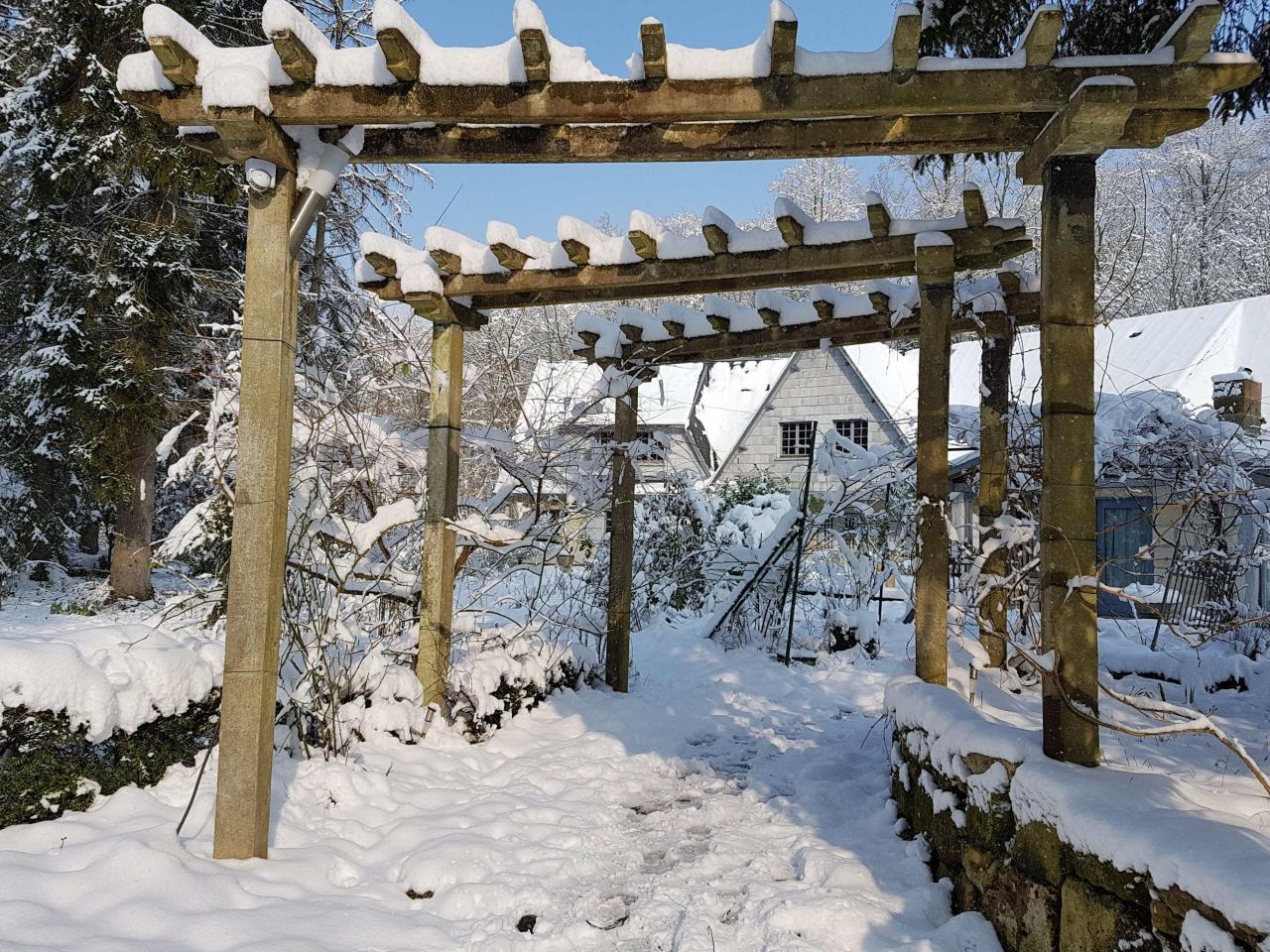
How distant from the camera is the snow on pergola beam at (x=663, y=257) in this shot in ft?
15.3

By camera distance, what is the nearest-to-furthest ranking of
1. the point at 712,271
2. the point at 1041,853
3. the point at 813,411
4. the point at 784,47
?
the point at 1041,853 < the point at 784,47 < the point at 712,271 < the point at 813,411

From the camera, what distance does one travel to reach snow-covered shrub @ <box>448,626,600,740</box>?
5.38m

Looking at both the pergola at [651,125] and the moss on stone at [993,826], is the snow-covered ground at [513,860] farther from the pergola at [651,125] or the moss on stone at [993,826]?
the pergola at [651,125]

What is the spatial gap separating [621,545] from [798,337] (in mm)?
2219

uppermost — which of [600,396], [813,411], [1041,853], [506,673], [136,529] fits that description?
[813,411]

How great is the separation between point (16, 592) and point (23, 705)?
11.5 metres

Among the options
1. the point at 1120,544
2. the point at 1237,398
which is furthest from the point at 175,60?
the point at 1120,544

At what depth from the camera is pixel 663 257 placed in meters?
4.95

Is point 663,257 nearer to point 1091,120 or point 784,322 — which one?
point 784,322

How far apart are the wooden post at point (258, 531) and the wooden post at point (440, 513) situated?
6.31 ft

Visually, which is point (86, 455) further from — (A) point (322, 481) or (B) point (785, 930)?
(B) point (785, 930)

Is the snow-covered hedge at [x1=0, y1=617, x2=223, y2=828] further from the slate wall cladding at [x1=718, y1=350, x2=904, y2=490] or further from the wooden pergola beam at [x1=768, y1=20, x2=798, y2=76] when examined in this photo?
the slate wall cladding at [x1=718, y1=350, x2=904, y2=490]

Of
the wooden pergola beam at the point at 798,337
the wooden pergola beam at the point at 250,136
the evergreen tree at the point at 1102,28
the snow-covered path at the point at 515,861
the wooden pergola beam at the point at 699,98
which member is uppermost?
the evergreen tree at the point at 1102,28

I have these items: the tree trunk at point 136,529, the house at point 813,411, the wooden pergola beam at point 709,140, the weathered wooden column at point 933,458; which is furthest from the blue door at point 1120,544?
the tree trunk at point 136,529
